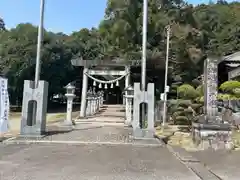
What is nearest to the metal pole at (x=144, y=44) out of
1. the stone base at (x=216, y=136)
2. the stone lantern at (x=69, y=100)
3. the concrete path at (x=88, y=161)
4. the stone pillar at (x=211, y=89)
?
the concrete path at (x=88, y=161)

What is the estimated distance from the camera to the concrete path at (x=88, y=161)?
659cm

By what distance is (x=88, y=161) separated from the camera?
27.0ft

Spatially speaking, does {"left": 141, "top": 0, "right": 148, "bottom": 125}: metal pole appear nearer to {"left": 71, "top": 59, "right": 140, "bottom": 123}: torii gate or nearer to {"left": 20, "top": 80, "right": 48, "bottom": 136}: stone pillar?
{"left": 20, "top": 80, "right": 48, "bottom": 136}: stone pillar

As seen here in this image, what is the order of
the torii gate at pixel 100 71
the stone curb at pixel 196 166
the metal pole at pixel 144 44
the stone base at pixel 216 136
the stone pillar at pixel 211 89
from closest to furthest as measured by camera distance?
the stone curb at pixel 196 166 → the stone base at pixel 216 136 → the stone pillar at pixel 211 89 → the metal pole at pixel 144 44 → the torii gate at pixel 100 71

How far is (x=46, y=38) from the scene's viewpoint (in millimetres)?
39406

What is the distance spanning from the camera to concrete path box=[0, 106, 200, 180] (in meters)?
6.59

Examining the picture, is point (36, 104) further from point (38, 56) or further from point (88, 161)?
point (88, 161)

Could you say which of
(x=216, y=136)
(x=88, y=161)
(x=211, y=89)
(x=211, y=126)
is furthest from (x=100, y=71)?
(x=88, y=161)

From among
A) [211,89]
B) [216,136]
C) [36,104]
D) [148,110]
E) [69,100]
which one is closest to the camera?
[216,136]

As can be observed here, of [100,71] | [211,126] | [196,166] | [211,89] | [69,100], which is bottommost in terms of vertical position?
[196,166]

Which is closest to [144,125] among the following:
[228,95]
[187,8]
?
[228,95]

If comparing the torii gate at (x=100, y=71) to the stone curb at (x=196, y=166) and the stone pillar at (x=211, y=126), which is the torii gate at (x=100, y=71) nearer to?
the stone pillar at (x=211, y=126)

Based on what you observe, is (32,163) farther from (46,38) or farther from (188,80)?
(46,38)

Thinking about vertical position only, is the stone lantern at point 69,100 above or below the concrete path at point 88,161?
above
